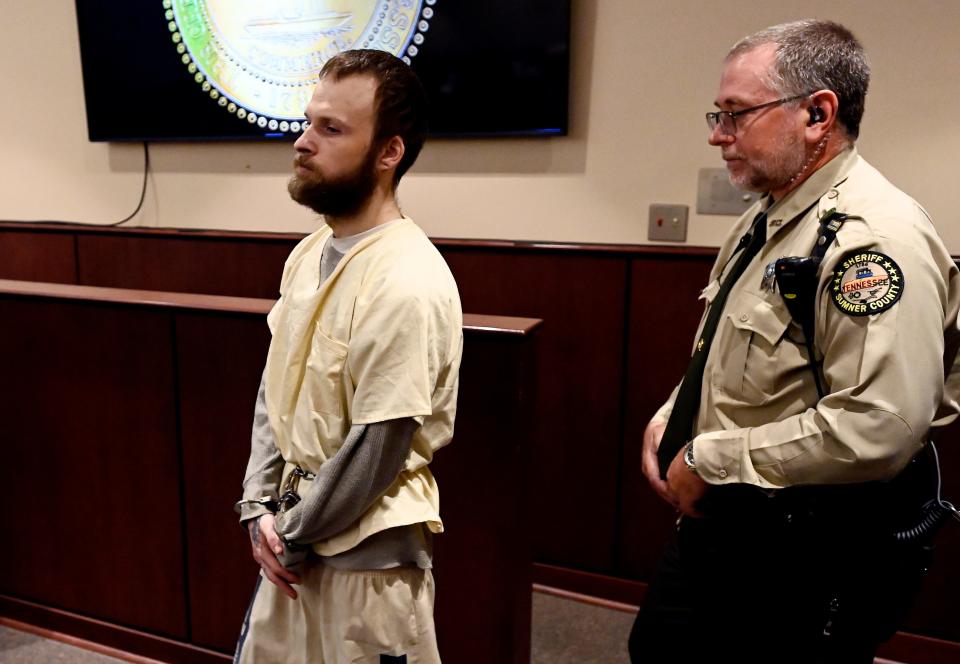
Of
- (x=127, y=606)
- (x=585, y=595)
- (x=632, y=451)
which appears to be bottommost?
(x=585, y=595)

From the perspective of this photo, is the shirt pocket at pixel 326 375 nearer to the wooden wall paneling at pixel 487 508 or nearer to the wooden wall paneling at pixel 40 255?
the wooden wall paneling at pixel 487 508

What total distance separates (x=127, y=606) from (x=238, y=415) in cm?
70

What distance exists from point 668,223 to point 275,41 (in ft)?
5.59

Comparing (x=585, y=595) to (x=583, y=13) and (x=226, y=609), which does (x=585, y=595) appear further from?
(x=583, y=13)

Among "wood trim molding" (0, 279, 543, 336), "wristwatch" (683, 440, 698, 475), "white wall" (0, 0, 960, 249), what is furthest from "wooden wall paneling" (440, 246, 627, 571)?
"wristwatch" (683, 440, 698, 475)

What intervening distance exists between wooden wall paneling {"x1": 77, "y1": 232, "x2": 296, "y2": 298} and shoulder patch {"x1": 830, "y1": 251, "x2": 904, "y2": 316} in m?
2.18

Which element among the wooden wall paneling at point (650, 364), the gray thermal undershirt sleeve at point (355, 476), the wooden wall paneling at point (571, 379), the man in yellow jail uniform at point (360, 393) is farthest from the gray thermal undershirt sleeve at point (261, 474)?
the wooden wall paneling at point (650, 364)

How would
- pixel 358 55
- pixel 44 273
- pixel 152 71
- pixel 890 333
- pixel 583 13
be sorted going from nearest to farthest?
pixel 890 333 → pixel 358 55 → pixel 583 13 → pixel 152 71 → pixel 44 273

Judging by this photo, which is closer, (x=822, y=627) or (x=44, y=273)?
(x=822, y=627)

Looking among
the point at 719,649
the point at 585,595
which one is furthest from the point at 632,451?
the point at 719,649

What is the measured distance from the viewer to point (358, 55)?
122cm

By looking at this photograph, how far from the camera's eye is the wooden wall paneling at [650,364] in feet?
7.78

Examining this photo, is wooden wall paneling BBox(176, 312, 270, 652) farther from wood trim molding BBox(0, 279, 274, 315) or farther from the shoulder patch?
the shoulder patch

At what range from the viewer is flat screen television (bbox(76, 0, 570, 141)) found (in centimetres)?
253
